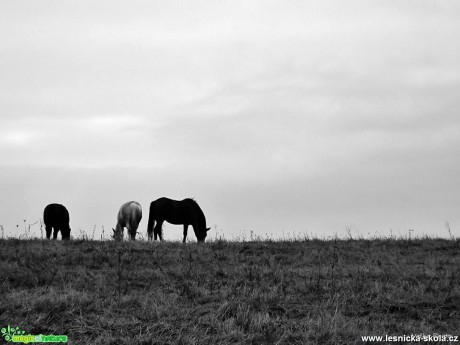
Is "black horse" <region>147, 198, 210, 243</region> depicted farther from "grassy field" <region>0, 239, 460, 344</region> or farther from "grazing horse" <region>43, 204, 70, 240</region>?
"grassy field" <region>0, 239, 460, 344</region>

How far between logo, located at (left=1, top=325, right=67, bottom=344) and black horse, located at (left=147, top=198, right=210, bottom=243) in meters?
17.0

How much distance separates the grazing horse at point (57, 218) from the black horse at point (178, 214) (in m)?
3.46

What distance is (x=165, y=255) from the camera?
13.1 metres

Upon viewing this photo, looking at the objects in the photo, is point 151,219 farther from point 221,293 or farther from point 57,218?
point 221,293

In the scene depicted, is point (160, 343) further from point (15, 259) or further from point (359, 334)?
point (15, 259)

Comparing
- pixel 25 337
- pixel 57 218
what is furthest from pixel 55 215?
pixel 25 337

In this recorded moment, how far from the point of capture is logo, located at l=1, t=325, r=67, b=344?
6.68 m

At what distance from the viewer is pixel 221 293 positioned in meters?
9.22

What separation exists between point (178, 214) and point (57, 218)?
16.5 feet

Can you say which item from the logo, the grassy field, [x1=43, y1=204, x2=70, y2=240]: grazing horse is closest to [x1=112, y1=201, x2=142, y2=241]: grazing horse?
[x1=43, y1=204, x2=70, y2=240]: grazing horse

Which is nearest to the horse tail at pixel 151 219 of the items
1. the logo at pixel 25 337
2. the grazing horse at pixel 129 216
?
the grazing horse at pixel 129 216

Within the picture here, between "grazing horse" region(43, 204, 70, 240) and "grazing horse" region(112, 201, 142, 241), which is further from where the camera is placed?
"grazing horse" region(112, 201, 142, 241)

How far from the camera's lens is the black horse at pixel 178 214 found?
945 inches

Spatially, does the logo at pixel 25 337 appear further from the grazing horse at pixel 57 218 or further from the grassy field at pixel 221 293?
the grazing horse at pixel 57 218
